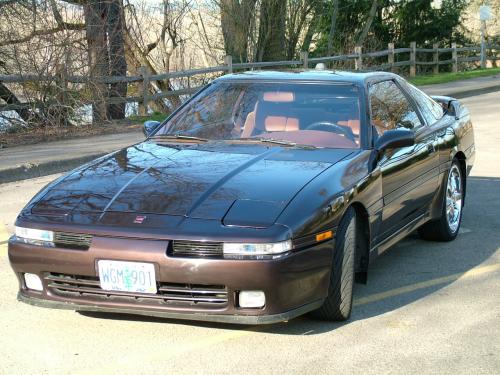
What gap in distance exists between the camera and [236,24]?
2648 centimetres

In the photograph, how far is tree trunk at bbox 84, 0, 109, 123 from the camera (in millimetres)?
15773

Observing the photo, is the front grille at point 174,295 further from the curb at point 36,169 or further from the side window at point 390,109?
the curb at point 36,169

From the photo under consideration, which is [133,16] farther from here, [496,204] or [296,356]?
[296,356]

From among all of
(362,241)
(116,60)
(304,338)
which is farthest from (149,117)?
(304,338)

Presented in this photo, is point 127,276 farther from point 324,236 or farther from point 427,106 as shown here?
point 427,106

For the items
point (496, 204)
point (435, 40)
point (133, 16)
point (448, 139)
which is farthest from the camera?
point (435, 40)

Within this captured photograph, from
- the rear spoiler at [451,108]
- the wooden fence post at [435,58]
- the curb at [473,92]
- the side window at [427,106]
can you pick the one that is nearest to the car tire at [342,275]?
the side window at [427,106]

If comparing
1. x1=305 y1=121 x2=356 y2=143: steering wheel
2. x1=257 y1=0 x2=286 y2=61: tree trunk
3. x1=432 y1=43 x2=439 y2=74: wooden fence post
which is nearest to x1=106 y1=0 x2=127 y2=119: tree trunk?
x1=257 y1=0 x2=286 y2=61: tree trunk

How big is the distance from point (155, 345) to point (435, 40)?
3529cm

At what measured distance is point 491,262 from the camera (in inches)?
233

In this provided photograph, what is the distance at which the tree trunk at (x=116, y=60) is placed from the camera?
55.8 ft

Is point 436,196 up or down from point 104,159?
down

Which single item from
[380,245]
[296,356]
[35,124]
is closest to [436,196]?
[380,245]

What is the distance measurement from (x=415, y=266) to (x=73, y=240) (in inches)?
A: 108
